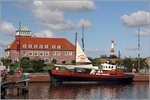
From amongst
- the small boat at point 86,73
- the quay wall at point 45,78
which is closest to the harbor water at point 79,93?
the small boat at point 86,73

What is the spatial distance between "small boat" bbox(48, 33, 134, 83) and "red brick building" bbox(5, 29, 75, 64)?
4360 centimetres

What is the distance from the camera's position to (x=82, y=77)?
70.6 meters

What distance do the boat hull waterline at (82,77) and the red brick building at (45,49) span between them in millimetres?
49352

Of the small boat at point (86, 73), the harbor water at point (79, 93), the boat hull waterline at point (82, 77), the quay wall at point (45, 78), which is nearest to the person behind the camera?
the harbor water at point (79, 93)

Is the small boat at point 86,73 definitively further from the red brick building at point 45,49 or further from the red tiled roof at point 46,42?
the red tiled roof at point 46,42

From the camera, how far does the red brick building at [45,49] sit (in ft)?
391

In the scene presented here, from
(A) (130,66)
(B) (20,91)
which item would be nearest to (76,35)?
(A) (130,66)

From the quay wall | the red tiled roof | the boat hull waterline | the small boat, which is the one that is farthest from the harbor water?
the red tiled roof

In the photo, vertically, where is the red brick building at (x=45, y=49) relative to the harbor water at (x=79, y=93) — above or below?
above

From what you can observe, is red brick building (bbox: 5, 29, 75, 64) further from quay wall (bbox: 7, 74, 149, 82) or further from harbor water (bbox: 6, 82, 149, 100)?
harbor water (bbox: 6, 82, 149, 100)

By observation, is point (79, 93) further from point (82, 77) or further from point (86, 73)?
point (86, 73)

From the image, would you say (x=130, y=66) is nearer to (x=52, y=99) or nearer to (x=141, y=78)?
(x=141, y=78)

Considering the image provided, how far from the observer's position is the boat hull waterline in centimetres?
6894

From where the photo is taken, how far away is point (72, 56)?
4803 inches
